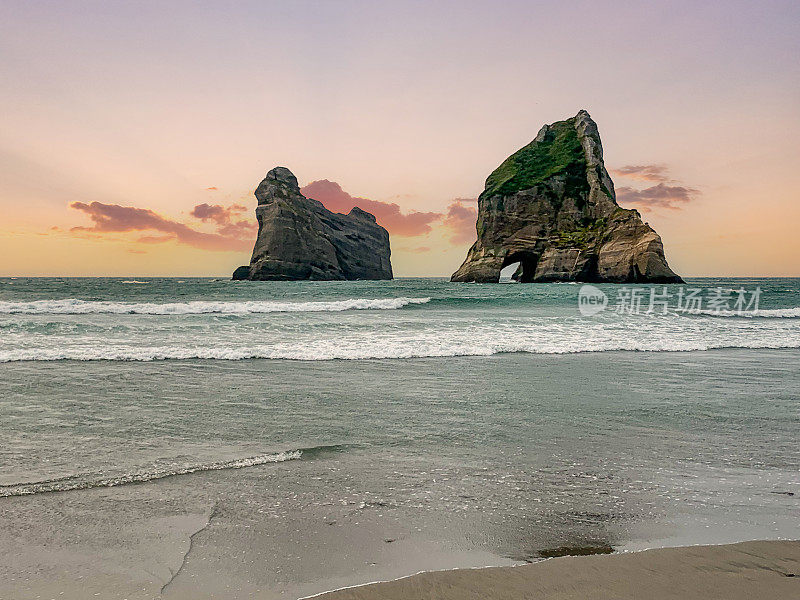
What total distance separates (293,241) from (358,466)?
111 metres

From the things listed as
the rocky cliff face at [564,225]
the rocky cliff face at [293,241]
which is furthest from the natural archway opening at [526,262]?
the rocky cliff face at [293,241]

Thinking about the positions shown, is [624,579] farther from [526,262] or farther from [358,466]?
[526,262]

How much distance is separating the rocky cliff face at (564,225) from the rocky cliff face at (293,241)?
142 ft

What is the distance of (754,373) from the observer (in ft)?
31.7

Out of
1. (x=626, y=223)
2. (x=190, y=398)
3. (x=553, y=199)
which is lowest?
(x=190, y=398)

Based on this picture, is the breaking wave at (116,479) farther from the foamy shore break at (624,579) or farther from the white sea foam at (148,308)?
the white sea foam at (148,308)

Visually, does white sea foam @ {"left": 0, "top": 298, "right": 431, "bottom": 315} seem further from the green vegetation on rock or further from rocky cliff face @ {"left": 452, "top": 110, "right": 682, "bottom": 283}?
the green vegetation on rock

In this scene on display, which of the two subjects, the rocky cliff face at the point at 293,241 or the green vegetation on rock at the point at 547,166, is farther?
the rocky cliff face at the point at 293,241

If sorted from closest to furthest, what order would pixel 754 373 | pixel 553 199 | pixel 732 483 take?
pixel 732 483 → pixel 754 373 → pixel 553 199

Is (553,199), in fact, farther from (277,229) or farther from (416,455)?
(416,455)

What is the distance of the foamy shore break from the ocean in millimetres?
181

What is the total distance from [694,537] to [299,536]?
101 inches

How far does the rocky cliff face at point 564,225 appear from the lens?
65.8m

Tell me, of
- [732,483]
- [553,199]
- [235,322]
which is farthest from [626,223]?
[732,483]
